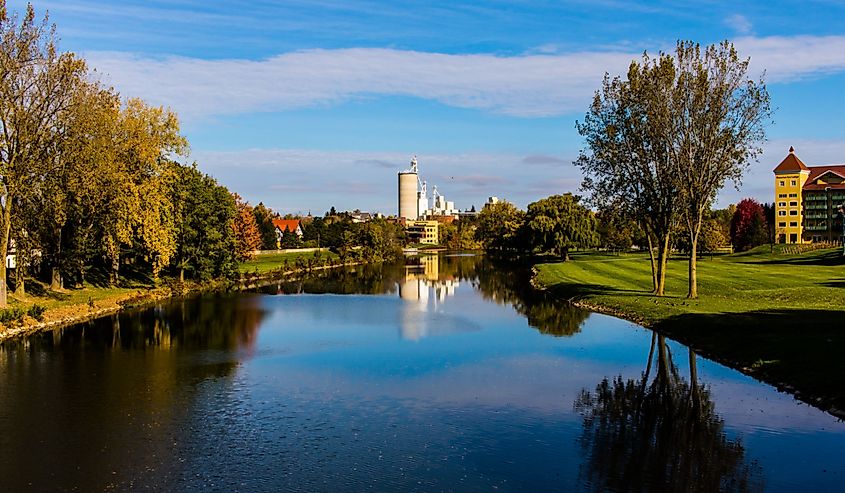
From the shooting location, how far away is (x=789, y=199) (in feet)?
395

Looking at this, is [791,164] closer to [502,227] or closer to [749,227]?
[749,227]

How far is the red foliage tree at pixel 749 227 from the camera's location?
354 ft

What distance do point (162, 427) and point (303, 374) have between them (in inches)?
300

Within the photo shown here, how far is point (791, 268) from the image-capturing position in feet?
206

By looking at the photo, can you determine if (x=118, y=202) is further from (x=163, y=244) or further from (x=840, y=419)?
(x=840, y=419)

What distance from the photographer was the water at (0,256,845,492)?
1534 cm

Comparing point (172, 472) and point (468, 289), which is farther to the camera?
point (468, 289)

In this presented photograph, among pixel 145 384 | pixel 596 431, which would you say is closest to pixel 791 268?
pixel 596 431

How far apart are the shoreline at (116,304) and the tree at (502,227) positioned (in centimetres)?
6007

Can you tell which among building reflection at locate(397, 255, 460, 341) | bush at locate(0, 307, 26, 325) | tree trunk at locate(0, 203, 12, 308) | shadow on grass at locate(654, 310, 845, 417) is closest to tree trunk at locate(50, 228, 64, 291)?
tree trunk at locate(0, 203, 12, 308)

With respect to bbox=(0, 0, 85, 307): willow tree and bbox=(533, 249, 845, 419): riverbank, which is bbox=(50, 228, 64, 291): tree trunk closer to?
bbox=(0, 0, 85, 307): willow tree

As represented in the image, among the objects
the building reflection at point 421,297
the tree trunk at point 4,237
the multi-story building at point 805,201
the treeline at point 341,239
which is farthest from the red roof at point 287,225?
the tree trunk at point 4,237

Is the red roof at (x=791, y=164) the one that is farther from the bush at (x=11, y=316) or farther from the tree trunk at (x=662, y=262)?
the bush at (x=11, y=316)

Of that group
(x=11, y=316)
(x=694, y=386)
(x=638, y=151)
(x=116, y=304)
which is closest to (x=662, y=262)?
(x=638, y=151)
